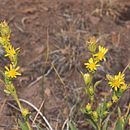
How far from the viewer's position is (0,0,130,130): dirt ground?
215cm

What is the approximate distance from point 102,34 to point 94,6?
232mm

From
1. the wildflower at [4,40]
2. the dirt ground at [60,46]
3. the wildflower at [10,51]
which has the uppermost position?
the wildflower at [4,40]

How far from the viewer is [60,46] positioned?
7.91 ft

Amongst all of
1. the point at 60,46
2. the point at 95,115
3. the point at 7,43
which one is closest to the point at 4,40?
the point at 7,43

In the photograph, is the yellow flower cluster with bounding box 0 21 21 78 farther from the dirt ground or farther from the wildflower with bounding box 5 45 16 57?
the dirt ground

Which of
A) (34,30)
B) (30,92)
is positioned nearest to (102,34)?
(34,30)

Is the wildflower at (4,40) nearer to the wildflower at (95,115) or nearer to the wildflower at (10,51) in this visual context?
the wildflower at (10,51)

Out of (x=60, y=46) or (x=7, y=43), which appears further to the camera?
(x=60, y=46)

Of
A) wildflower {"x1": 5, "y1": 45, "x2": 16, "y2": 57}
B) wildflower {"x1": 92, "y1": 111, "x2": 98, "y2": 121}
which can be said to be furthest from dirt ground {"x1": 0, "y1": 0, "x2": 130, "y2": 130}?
wildflower {"x1": 5, "y1": 45, "x2": 16, "y2": 57}

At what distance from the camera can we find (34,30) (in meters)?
2.52

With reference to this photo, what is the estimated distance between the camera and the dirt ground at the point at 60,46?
7.06ft

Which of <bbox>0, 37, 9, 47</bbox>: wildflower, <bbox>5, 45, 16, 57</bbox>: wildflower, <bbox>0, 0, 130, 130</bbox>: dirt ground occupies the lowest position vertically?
<bbox>0, 0, 130, 130</bbox>: dirt ground

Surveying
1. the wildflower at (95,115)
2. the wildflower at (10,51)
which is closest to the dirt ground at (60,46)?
the wildflower at (95,115)

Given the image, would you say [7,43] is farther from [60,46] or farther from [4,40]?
[60,46]
